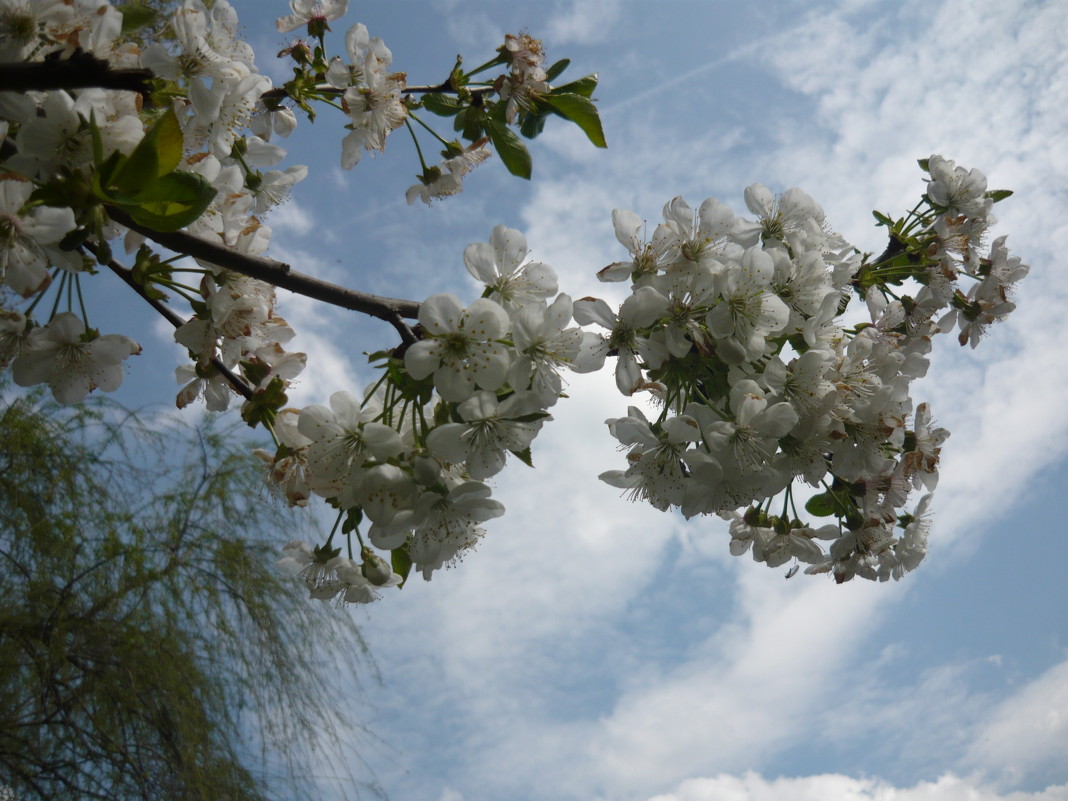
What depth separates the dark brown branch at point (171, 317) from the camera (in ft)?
3.24

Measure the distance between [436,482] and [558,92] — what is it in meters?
0.69

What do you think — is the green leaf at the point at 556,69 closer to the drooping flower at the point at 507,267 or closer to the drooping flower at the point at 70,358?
the drooping flower at the point at 507,267

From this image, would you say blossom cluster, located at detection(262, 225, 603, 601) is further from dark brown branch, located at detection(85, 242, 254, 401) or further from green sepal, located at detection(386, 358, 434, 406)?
dark brown branch, located at detection(85, 242, 254, 401)

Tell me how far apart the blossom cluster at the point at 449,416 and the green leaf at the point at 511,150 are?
330 mm

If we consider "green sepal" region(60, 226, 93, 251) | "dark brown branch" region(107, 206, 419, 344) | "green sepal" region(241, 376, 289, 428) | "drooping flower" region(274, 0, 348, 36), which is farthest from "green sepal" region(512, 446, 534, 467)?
"drooping flower" region(274, 0, 348, 36)

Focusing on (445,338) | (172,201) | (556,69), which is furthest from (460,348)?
(556,69)

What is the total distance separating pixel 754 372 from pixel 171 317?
718 mm

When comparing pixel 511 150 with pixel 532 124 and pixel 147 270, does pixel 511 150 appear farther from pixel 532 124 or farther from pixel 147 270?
pixel 147 270

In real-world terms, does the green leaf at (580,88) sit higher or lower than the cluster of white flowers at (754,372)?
higher

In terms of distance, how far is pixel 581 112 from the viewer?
4.09 ft

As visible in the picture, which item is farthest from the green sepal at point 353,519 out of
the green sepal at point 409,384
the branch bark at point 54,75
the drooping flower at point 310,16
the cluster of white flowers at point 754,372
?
the drooping flower at point 310,16

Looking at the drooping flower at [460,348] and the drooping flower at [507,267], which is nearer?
the drooping flower at [460,348]

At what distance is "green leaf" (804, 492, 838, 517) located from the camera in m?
1.32

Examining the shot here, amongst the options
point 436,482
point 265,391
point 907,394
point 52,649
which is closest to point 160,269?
point 265,391
